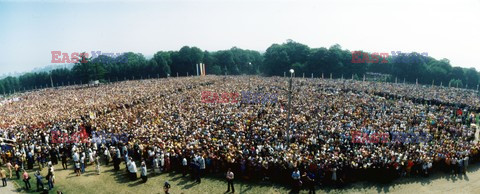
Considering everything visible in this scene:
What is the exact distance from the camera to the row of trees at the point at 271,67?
66500 millimetres

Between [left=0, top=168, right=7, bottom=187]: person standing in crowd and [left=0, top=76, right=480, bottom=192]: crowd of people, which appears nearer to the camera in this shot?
[left=0, top=168, right=7, bottom=187]: person standing in crowd

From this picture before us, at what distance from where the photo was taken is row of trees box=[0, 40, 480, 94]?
66500 millimetres

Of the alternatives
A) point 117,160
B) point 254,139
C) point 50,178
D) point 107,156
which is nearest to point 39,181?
point 50,178

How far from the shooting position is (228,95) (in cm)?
3391

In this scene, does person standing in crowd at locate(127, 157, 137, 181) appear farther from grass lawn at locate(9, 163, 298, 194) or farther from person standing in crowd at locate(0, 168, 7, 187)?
person standing in crowd at locate(0, 168, 7, 187)

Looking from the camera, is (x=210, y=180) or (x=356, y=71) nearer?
(x=210, y=180)

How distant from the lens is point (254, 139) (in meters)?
19.1

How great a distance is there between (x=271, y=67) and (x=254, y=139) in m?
62.6

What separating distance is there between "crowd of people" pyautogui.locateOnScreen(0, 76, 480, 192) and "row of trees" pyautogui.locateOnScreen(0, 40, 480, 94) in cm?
3756

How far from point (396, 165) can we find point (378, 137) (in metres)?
4.76

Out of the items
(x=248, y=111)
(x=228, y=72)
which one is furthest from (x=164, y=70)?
(x=248, y=111)

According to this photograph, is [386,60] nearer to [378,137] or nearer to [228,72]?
[228,72]

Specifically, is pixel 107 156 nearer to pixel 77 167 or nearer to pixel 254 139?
pixel 77 167

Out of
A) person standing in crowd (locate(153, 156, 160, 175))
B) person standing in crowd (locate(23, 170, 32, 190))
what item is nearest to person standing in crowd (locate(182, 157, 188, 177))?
person standing in crowd (locate(153, 156, 160, 175))
